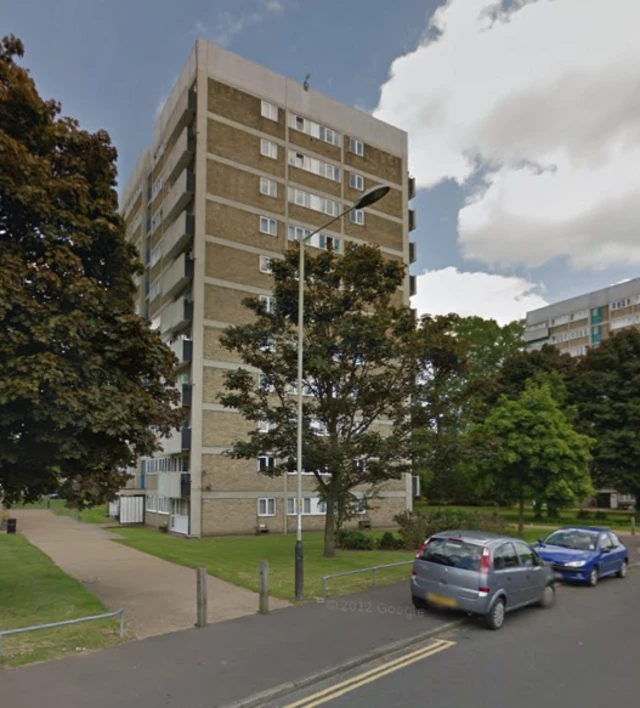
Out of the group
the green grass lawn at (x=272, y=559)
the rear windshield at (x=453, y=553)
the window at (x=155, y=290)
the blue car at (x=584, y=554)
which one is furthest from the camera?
the window at (x=155, y=290)

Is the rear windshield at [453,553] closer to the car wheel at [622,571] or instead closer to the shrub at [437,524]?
the car wheel at [622,571]

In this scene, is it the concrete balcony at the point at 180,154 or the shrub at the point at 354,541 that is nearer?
the shrub at the point at 354,541

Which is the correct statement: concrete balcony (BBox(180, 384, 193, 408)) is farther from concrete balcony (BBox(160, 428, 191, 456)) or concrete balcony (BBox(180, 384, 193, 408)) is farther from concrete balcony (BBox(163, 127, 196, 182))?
concrete balcony (BBox(163, 127, 196, 182))

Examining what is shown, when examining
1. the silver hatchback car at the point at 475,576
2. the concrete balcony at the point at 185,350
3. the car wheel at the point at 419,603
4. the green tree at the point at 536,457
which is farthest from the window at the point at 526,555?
the concrete balcony at the point at 185,350

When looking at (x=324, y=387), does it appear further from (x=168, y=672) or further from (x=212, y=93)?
(x=212, y=93)

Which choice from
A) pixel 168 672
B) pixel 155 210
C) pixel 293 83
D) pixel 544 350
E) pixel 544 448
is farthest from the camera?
pixel 544 350

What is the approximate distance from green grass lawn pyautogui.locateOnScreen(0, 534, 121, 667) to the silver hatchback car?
207 inches

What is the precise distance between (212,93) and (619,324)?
7306cm

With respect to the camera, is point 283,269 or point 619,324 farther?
point 619,324

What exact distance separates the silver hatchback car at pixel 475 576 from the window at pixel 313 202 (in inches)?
981

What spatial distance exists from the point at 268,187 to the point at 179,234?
541cm

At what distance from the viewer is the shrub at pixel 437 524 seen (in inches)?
827

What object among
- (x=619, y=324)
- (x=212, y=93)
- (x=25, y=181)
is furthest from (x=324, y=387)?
(x=619, y=324)

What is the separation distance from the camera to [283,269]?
18.5 m
